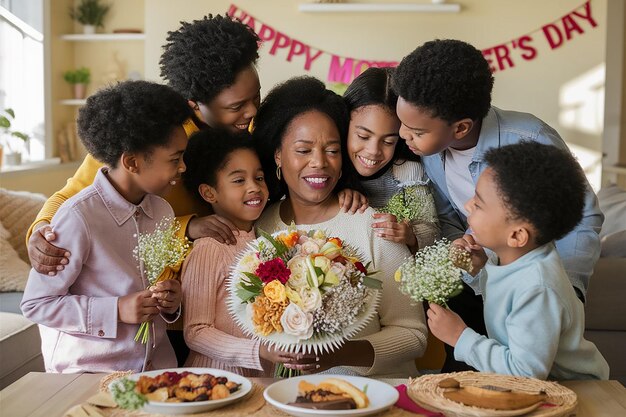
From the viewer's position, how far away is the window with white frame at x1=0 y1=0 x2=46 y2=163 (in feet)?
24.2

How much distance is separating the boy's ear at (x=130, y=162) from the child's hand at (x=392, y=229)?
74 cm

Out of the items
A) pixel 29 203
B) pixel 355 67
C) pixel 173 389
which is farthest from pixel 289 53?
pixel 173 389

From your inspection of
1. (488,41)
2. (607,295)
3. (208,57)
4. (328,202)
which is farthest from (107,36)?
(328,202)

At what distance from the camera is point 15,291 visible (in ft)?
14.4

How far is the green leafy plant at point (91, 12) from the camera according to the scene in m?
8.34

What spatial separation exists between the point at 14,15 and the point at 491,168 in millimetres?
6565

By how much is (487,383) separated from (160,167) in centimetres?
107

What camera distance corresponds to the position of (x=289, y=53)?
7809 millimetres

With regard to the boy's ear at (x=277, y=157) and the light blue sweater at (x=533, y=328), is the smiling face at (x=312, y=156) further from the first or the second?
the light blue sweater at (x=533, y=328)

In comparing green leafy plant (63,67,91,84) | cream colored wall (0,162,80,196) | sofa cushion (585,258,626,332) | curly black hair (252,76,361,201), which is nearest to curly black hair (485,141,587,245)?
curly black hair (252,76,361,201)

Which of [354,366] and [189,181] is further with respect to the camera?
[189,181]

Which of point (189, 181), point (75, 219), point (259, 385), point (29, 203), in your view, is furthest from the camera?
point (29, 203)

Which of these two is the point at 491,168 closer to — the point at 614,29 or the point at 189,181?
the point at 189,181

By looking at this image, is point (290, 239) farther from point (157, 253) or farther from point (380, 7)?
point (380, 7)
